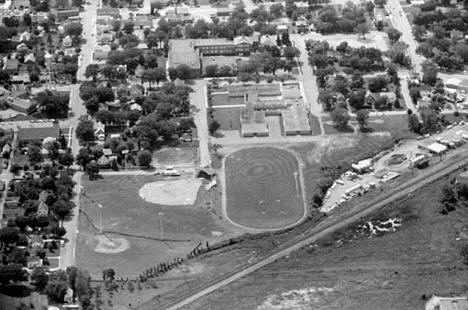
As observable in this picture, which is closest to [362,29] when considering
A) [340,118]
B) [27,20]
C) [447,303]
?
[340,118]

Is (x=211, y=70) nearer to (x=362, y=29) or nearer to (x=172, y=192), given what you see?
(x=362, y=29)

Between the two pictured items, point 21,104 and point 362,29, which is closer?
point 21,104

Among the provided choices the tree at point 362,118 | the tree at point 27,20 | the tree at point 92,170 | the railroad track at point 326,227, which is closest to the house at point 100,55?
the tree at point 27,20

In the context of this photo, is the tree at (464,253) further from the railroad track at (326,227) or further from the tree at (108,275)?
the tree at (108,275)

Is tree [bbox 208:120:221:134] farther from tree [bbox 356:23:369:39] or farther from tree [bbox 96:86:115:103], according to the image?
tree [bbox 356:23:369:39]

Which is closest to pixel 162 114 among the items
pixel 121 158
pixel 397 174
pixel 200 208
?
pixel 121 158

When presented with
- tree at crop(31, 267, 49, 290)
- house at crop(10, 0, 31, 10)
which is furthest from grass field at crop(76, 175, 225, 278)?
house at crop(10, 0, 31, 10)

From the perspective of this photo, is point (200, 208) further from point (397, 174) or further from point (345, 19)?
point (345, 19)
